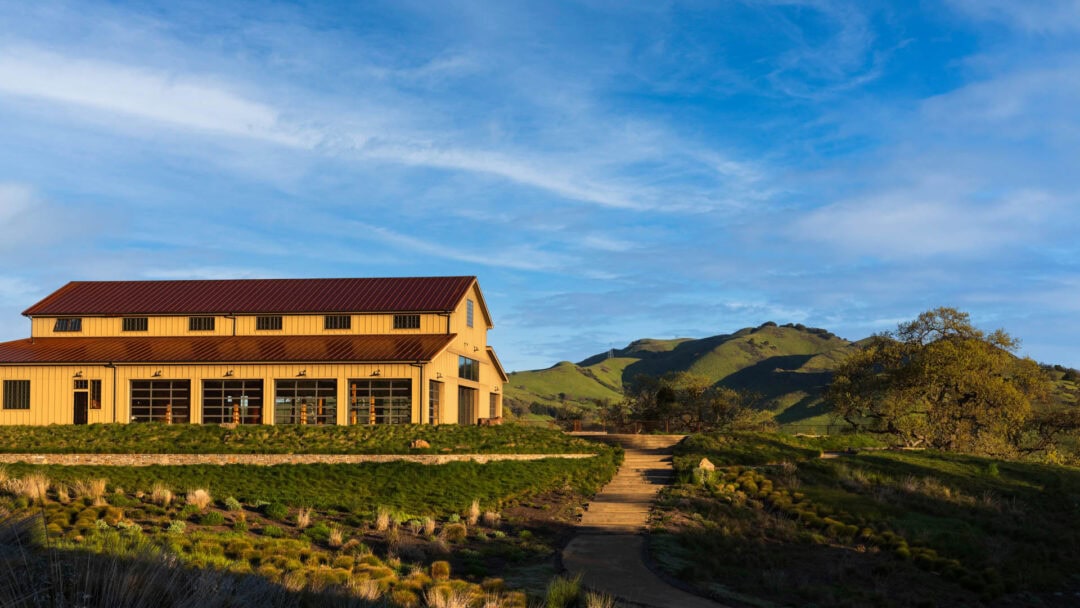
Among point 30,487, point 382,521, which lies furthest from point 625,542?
point 30,487

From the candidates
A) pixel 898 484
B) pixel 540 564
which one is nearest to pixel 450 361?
pixel 898 484

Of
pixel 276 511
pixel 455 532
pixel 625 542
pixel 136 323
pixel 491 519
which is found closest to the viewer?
pixel 625 542

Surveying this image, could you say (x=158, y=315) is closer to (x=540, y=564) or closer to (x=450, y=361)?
(x=450, y=361)

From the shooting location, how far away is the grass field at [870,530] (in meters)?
18.2

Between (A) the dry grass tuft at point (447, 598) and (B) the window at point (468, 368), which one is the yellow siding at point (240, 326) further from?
(A) the dry grass tuft at point (447, 598)

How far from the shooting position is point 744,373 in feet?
484

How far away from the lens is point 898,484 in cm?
2869

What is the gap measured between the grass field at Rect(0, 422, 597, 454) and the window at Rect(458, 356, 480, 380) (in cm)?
565

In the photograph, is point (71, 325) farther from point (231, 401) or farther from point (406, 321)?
point (406, 321)

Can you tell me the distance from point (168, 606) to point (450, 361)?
A: 119ft

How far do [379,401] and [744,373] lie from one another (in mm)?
115058

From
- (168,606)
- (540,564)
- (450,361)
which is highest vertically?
(450,361)

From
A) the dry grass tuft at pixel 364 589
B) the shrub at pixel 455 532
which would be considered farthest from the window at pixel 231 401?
the dry grass tuft at pixel 364 589

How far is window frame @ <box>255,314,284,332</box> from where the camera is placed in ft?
149
